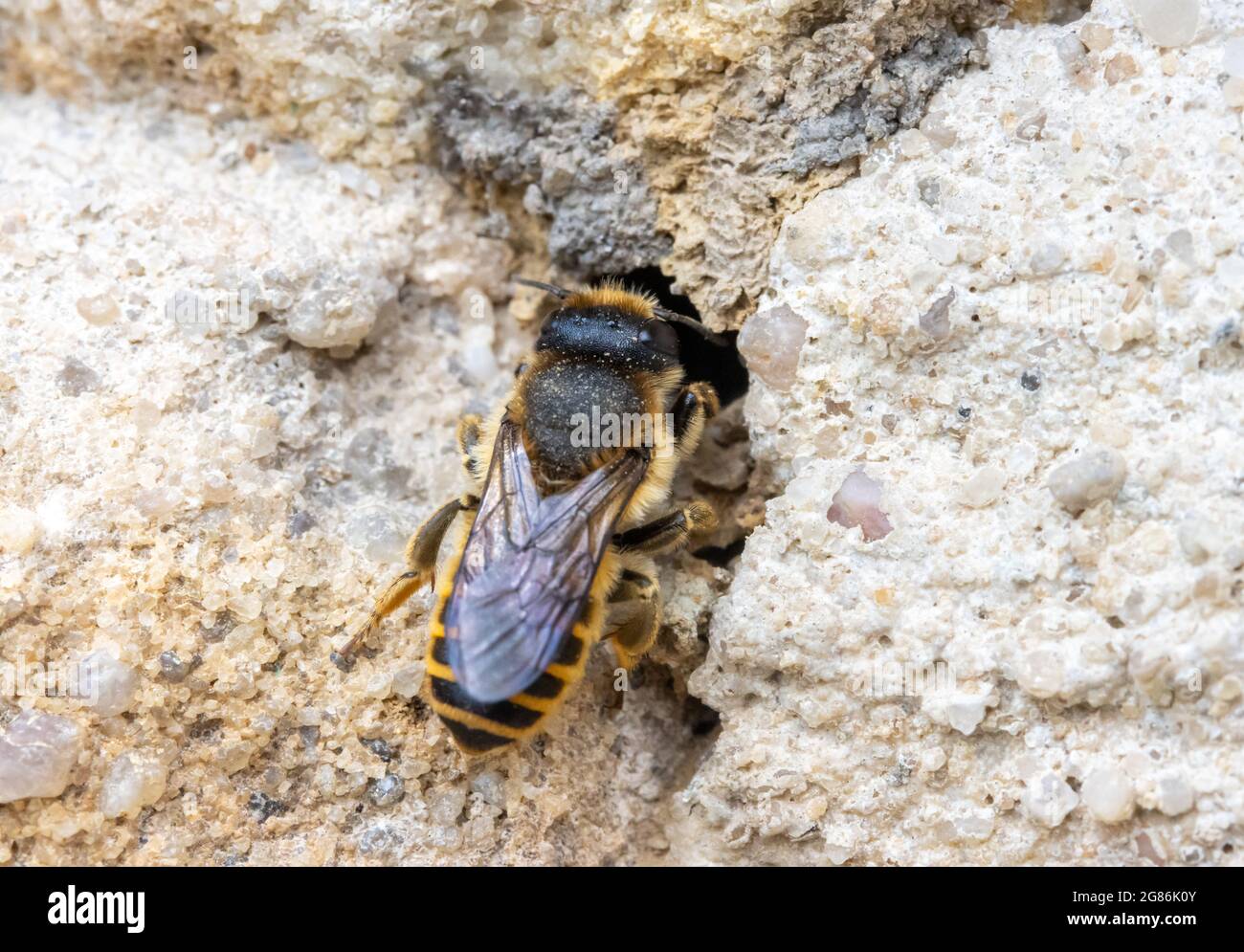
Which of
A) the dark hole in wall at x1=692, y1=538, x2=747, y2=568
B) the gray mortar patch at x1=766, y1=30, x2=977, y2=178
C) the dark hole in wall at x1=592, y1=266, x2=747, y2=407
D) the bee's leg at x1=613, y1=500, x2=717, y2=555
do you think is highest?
the gray mortar patch at x1=766, y1=30, x2=977, y2=178

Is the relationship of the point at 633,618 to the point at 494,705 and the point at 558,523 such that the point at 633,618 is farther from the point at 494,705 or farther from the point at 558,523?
the point at 494,705

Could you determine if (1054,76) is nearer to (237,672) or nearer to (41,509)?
(237,672)

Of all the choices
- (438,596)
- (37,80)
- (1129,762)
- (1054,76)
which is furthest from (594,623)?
(37,80)

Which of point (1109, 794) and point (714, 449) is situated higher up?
point (714, 449)

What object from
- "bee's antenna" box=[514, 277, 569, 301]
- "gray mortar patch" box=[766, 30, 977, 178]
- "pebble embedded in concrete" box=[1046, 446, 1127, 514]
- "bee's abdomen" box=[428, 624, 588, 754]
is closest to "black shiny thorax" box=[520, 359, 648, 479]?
"bee's antenna" box=[514, 277, 569, 301]

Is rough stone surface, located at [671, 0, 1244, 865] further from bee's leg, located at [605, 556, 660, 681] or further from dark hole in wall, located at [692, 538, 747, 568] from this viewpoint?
dark hole in wall, located at [692, 538, 747, 568]

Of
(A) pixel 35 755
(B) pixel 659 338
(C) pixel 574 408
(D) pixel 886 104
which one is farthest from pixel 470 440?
(D) pixel 886 104

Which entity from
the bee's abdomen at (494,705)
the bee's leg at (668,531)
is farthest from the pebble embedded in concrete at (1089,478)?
the bee's abdomen at (494,705)
